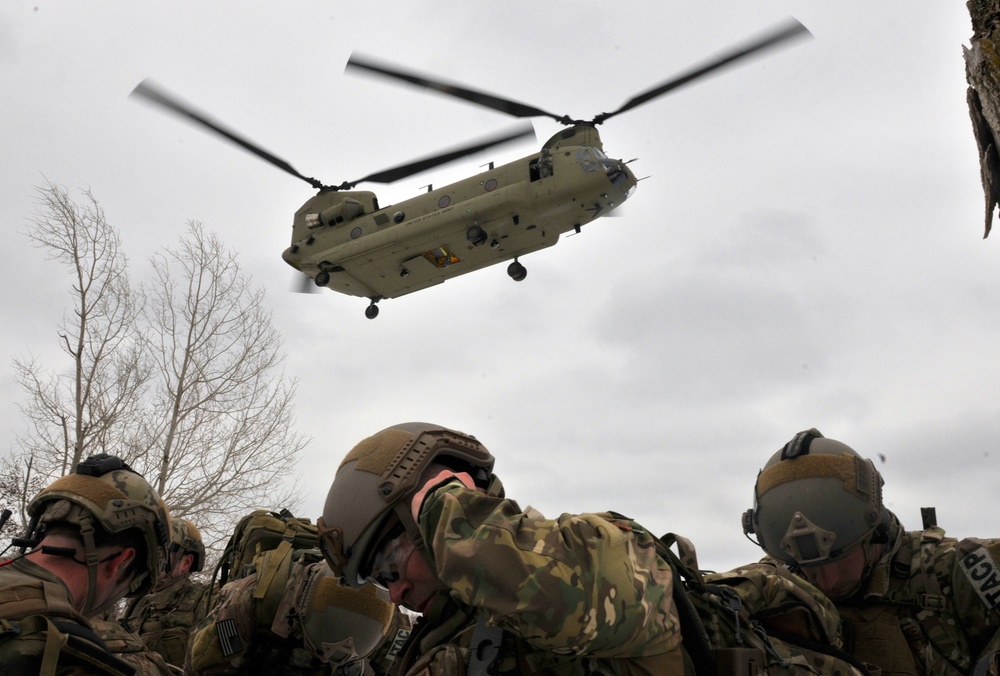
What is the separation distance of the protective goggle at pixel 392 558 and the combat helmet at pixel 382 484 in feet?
0.10

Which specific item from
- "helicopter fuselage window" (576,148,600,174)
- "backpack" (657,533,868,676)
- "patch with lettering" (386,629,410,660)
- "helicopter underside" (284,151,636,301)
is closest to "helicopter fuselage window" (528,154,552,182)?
"helicopter underside" (284,151,636,301)

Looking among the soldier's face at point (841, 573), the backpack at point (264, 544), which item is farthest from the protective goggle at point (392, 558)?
the soldier's face at point (841, 573)

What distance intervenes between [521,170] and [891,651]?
15758 mm

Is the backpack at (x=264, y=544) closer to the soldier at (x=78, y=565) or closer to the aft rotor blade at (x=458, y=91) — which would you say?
the soldier at (x=78, y=565)

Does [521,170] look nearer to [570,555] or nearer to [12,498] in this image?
[12,498]

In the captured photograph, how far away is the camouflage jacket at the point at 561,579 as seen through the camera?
222cm

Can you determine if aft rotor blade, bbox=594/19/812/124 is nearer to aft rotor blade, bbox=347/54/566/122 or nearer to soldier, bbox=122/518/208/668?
aft rotor blade, bbox=347/54/566/122

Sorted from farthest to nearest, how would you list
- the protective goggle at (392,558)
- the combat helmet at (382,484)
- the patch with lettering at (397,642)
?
the patch with lettering at (397,642)
the protective goggle at (392,558)
the combat helmet at (382,484)

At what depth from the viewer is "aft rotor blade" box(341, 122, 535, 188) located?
746 inches

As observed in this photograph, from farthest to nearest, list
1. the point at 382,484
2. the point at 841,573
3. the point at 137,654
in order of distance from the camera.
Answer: the point at 137,654 < the point at 841,573 < the point at 382,484

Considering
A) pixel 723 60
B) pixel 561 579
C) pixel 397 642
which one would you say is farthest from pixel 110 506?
pixel 723 60

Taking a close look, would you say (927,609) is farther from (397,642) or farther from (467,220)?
(467,220)

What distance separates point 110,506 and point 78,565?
11.3 inches

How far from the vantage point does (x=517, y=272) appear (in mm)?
20594
